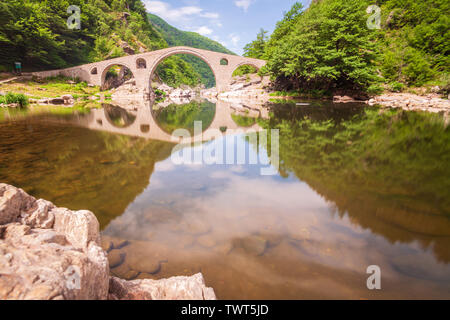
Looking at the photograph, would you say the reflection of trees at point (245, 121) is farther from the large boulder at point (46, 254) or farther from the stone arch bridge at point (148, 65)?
the stone arch bridge at point (148, 65)

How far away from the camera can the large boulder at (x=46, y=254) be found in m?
0.82

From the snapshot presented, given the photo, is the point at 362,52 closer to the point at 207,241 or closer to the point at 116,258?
the point at 207,241

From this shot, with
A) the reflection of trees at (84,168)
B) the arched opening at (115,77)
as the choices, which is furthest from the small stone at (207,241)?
the arched opening at (115,77)

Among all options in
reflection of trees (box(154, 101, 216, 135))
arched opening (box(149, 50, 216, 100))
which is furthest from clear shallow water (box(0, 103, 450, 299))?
arched opening (box(149, 50, 216, 100))

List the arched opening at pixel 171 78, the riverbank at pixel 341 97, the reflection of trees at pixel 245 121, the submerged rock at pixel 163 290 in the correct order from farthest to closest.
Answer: the arched opening at pixel 171 78 → the riverbank at pixel 341 97 → the reflection of trees at pixel 245 121 → the submerged rock at pixel 163 290

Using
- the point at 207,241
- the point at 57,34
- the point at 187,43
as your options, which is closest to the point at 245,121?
the point at 207,241

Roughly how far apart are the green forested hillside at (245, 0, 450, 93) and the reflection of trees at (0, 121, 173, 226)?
69.8 feet

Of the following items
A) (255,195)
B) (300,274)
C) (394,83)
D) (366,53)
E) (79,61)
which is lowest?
(300,274)

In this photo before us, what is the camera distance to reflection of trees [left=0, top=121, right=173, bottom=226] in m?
2.76

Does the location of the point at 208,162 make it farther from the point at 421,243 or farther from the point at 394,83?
the point at 394,83

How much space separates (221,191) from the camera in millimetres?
2963

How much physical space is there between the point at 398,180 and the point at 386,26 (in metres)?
41.2

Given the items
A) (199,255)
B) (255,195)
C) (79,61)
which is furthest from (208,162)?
(79,61)

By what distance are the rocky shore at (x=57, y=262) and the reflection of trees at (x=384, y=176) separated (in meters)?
2.22
